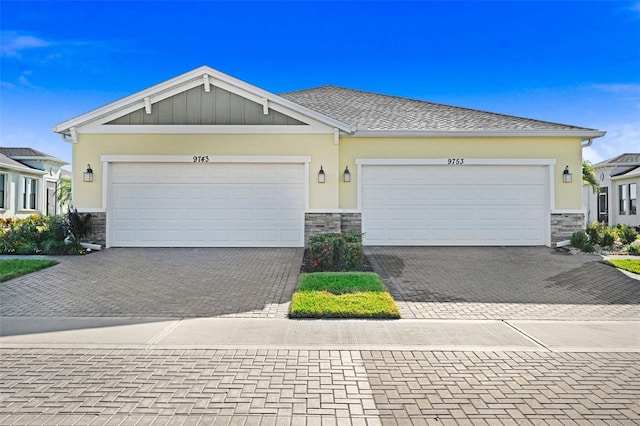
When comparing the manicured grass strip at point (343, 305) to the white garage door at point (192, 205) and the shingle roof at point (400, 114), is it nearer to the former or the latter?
the white garage door at point (192, 205)

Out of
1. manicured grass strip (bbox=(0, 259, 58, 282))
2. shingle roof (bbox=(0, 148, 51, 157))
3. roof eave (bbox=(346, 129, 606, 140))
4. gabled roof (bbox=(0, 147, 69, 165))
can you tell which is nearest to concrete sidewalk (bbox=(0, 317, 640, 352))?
manicured grass strip (bbox=(0, 259, 58, 282))

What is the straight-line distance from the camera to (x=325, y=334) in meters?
5.31

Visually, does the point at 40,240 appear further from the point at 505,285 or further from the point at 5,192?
the point at 505,285

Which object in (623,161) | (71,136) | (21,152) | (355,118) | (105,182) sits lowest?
(105,182)

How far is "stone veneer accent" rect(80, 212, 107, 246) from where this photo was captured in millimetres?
12625

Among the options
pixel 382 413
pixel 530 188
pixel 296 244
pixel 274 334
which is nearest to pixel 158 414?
pixel 382 413

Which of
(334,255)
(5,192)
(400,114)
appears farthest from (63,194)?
(334,255)

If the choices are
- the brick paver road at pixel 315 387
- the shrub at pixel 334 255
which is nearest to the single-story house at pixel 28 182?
the shrub at pixel 334 255

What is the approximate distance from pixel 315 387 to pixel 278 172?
31.5 ft

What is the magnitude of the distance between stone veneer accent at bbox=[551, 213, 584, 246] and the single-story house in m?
25.6

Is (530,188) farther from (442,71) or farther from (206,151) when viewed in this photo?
(206,151)

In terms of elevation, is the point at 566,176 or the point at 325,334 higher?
the point at 566,176

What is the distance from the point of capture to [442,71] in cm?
1775

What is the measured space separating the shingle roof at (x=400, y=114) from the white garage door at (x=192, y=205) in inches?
164
